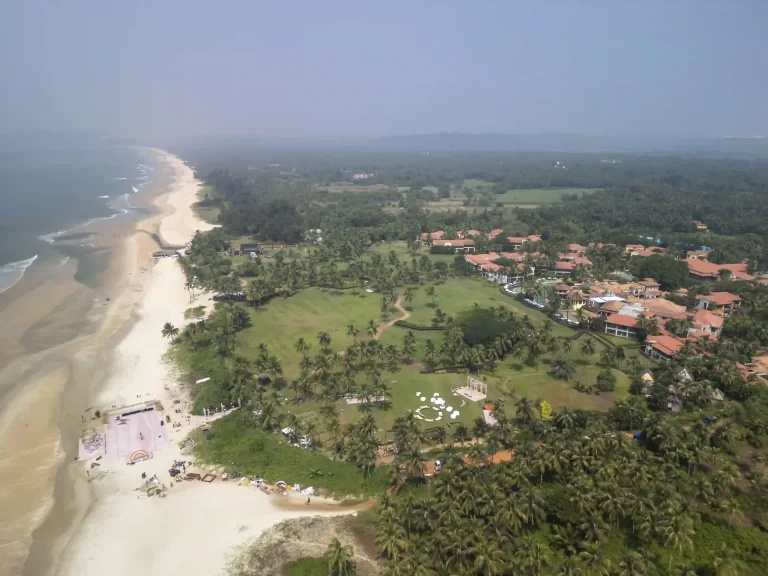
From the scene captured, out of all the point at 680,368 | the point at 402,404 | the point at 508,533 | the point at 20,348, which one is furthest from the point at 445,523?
the point at 20,348

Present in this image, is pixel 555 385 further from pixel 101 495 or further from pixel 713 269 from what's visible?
pixel 713 269

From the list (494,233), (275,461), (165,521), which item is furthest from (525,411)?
(494,233)

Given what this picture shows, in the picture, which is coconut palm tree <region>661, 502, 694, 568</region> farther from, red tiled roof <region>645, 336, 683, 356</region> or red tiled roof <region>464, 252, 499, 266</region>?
red tiled roof <region>464, 252, 499, 266</region>

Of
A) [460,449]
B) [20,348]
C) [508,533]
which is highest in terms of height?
[508,533]

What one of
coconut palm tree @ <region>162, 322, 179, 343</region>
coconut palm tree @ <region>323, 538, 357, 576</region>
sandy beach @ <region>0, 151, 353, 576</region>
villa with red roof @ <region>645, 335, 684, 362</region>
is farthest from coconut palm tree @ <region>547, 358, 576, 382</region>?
coconut palm tree @ <region>162, 322, 179, 343</region>

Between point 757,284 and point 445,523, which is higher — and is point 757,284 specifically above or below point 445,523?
below

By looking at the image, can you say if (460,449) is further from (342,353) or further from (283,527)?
(342,353)

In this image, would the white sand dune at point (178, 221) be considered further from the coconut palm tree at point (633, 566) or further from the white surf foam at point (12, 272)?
the coconut palm tree at point (633, 566)
